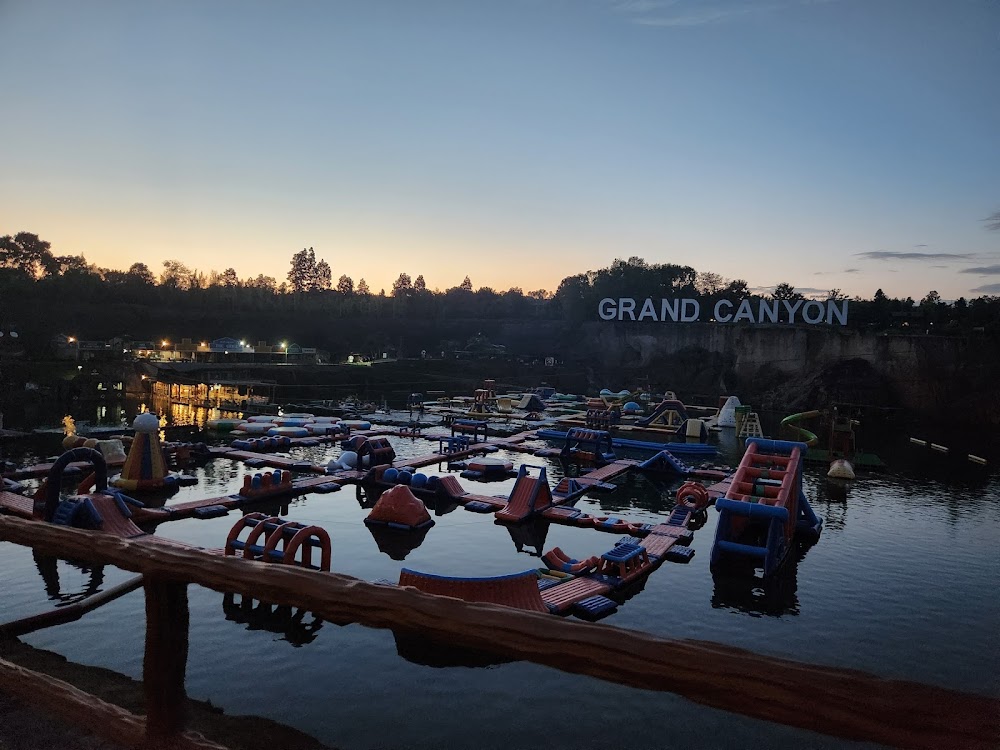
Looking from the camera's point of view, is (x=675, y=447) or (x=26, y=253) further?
(x=26, y=253)

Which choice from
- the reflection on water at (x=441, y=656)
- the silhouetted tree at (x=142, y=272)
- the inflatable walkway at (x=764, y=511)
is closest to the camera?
the reflection on water at (x=441, y=656)

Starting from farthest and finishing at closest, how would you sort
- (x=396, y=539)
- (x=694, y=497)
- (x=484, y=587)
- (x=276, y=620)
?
(x=694, y=497), (x=396, y=539), (x=276, y=620), (x=484, y=587)

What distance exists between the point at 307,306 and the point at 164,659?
5780 inches

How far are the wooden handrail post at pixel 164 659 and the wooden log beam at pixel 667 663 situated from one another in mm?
474

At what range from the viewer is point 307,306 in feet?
475

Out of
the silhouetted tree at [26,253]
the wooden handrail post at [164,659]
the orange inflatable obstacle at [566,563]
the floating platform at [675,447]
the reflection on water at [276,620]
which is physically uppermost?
the silhouetted tree at [26,253]

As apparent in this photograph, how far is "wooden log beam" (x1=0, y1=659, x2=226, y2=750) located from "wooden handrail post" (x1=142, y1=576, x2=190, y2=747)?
111 mm

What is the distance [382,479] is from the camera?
3253 cm

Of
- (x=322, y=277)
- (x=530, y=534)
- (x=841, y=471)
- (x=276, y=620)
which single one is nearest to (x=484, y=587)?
(x=276, y=620)

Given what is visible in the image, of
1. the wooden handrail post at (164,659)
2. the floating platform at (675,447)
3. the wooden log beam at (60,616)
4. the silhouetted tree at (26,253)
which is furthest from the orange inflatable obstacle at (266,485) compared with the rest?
the silhouetted tree at (26,253)

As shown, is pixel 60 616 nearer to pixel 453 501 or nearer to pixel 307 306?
pixel 453 501

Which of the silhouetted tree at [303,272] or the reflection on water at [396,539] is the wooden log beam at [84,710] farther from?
the silhouetted tree at [303,272]

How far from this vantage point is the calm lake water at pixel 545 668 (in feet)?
39.8

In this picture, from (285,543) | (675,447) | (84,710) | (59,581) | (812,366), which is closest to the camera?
(84,710)
